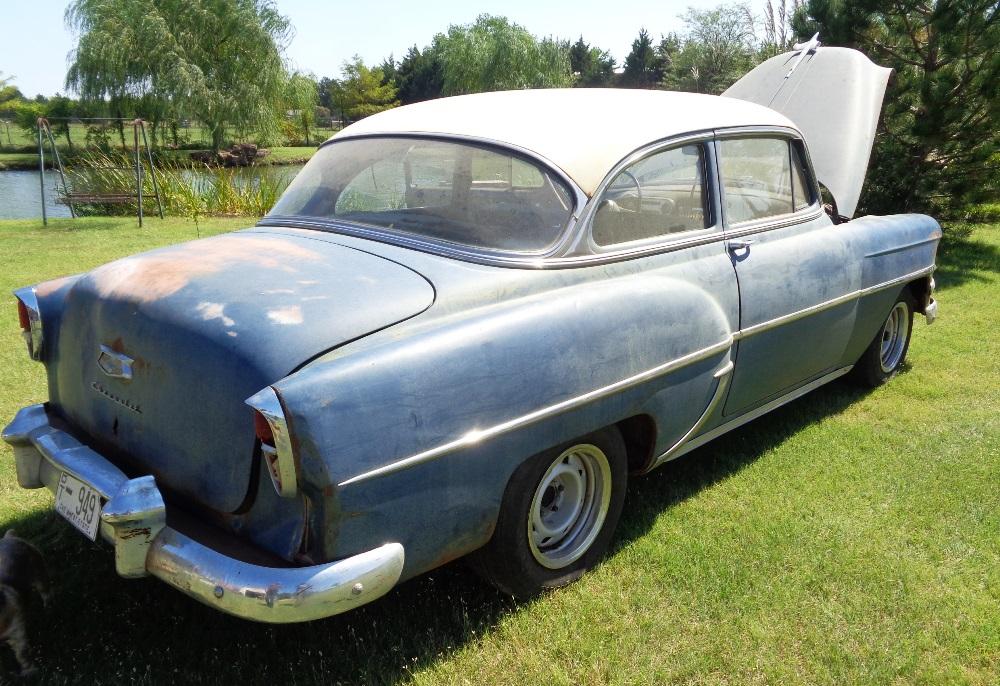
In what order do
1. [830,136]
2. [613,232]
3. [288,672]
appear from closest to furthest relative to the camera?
[288,672] → [613,232] → [830,136]

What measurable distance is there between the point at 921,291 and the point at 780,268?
191 centimetres

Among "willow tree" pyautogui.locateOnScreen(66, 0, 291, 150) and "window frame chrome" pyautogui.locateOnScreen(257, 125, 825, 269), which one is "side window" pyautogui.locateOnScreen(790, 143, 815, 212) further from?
Answer: "willow tree" pyautogui.locateOnScreen(66, 0, 291, 150)

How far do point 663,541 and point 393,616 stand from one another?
109cm

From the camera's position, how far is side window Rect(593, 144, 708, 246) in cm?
293

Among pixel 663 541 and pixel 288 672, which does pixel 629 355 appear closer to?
pixel 663 541

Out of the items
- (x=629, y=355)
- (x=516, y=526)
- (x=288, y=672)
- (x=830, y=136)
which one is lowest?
(x=288, y=672)

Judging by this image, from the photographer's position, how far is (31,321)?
111 inches

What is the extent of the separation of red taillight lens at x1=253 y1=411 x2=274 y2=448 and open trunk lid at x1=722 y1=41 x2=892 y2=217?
3589 millimetres

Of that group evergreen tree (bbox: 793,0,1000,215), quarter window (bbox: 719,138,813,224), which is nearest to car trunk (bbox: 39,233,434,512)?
quarter window (bbox: 719,138,813,224)

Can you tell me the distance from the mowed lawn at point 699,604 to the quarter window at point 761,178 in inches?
46.1

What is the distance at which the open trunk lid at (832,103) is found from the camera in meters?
4.56

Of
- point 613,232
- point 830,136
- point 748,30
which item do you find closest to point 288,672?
point 613,232

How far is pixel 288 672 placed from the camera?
2.32 metres

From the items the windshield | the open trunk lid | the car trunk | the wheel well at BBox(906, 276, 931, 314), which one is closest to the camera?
the car trunk
